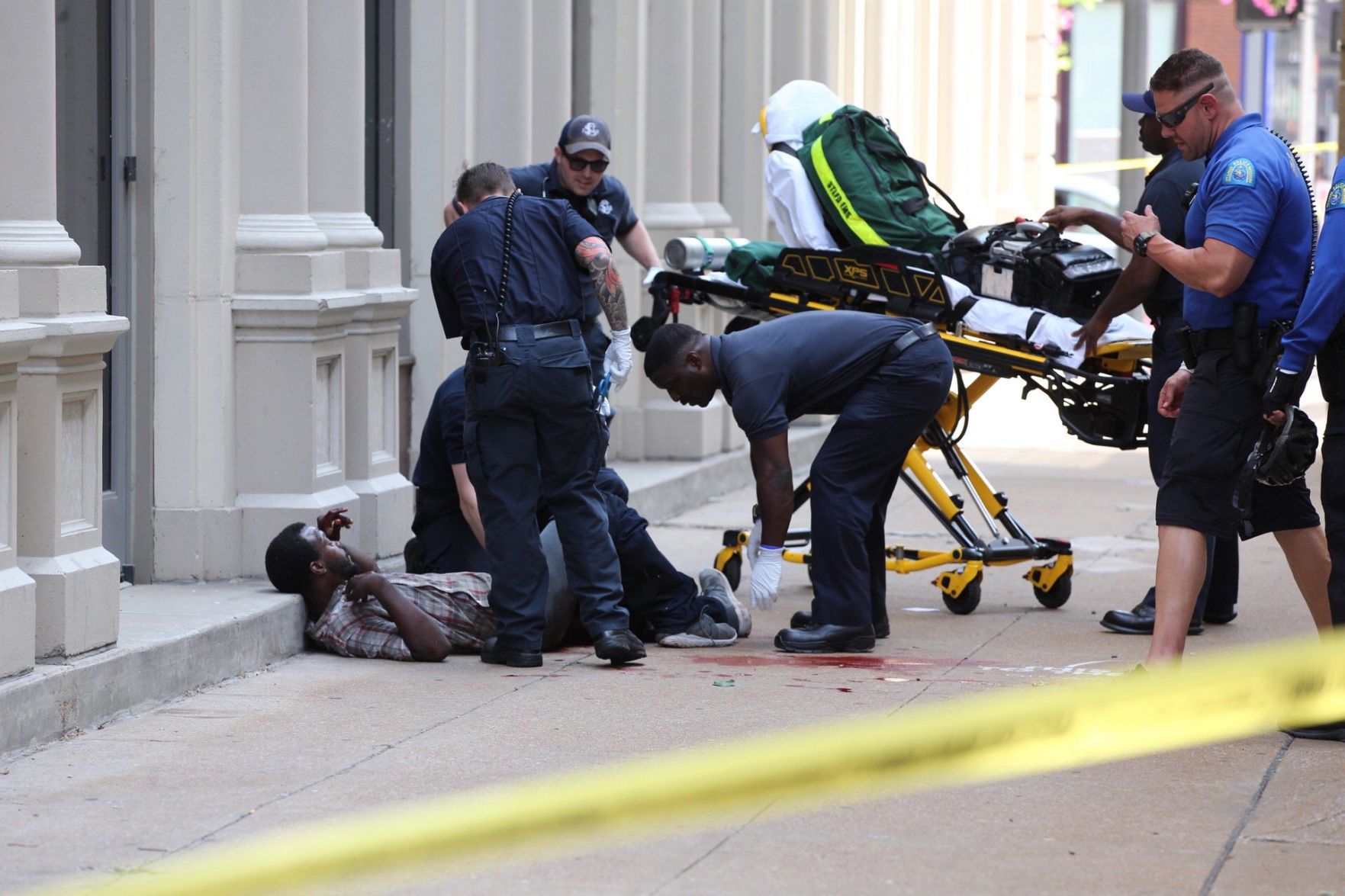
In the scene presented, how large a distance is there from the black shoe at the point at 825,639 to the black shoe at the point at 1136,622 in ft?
3.66

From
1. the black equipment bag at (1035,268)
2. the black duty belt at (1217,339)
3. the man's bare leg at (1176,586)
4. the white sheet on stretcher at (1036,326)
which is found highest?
the black equipment bag at (1035,268)

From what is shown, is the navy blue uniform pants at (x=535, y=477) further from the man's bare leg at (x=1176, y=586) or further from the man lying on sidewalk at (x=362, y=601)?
the man's bare leg at (x=1176, y=586)

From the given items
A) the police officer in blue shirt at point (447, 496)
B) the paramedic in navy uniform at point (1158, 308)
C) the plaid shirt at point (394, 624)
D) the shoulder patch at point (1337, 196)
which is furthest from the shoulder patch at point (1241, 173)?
the plaid shirt at point (394, 624)

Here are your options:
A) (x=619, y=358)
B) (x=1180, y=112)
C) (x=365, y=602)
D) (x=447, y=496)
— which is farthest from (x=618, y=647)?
(x=1180, y=112)

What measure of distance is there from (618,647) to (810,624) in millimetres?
868

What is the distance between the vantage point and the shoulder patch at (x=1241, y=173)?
6434mm

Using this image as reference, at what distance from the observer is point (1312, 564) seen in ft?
22.0

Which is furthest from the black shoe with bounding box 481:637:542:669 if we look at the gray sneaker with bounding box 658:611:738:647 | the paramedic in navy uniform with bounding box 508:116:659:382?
the paramedic in navy uniform with bounding box 508:116:659:382

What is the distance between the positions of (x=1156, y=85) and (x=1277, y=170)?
525mm

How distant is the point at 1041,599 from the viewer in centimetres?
898

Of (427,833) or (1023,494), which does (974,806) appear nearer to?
(427,833)

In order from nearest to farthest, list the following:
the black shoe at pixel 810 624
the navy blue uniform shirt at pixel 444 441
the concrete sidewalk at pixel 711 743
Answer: the concrete sidewalk at pixel 711 743
the navy blue uniform shirt at pixel 444 441
the black shoe at pixel 810 624

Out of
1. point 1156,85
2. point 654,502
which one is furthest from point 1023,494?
point 1156,85

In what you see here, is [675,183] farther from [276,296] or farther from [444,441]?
[444,441]
